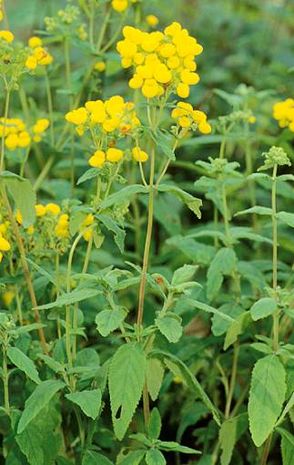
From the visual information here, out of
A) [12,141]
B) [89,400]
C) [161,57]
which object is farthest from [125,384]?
[12,141]

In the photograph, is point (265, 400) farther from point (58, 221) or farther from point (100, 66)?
point (100, 66)

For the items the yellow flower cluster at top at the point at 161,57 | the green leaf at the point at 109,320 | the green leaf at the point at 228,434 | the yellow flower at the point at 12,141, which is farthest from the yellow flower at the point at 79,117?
the green leaf at the point at 228,434

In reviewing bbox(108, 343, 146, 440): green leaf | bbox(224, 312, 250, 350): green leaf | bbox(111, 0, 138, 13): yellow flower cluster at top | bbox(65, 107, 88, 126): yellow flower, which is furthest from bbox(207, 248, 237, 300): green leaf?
bbox(111, 0, 138, 13): yellow flower cluster at top

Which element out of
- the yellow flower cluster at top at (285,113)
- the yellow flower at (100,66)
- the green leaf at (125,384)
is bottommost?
the green leaf at (125,384)

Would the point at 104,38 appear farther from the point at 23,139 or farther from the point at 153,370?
the point at 153,370

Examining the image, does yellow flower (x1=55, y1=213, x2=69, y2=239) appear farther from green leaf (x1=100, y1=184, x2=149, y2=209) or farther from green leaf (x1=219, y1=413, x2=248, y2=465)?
green leaf (x1=219, y1=413, x2=248, y2=465)

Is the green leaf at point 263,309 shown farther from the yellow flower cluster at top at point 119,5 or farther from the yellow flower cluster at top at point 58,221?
the yellow flower cluster at top at point 119,5
